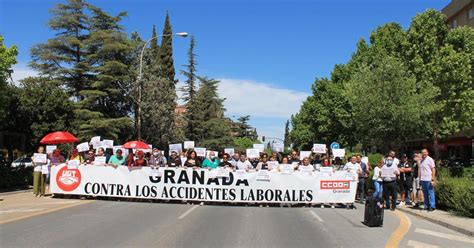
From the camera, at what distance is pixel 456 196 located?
14141 mm

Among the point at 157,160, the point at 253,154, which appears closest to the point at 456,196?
the point at 253,154

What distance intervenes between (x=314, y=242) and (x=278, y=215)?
446cm

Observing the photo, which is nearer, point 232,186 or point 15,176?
point 232,186

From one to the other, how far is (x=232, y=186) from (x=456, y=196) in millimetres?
6782

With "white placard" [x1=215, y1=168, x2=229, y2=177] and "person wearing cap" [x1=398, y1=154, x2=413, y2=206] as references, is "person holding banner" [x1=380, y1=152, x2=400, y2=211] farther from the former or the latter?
"white placard" [x1=215, y1=168, x2=229, y2=177]

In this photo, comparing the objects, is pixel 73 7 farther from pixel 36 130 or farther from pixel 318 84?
pixel 318 84

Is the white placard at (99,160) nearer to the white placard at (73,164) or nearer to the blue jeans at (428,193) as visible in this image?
the white placard at (73,164)

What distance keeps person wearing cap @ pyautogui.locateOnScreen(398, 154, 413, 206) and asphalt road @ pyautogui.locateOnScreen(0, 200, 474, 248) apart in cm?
310

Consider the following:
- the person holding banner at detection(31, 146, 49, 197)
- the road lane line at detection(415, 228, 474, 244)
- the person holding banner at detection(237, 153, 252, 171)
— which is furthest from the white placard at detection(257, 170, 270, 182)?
the person holding banner at detection(31, 146, 49, 197)

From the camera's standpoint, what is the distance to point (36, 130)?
34.0 meters

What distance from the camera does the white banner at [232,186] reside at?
16.3 meters

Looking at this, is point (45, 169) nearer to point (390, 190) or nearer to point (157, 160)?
point (157, 160)

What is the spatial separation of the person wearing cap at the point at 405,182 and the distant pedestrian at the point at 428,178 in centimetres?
176

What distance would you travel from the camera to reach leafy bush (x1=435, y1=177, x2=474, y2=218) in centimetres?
1339
